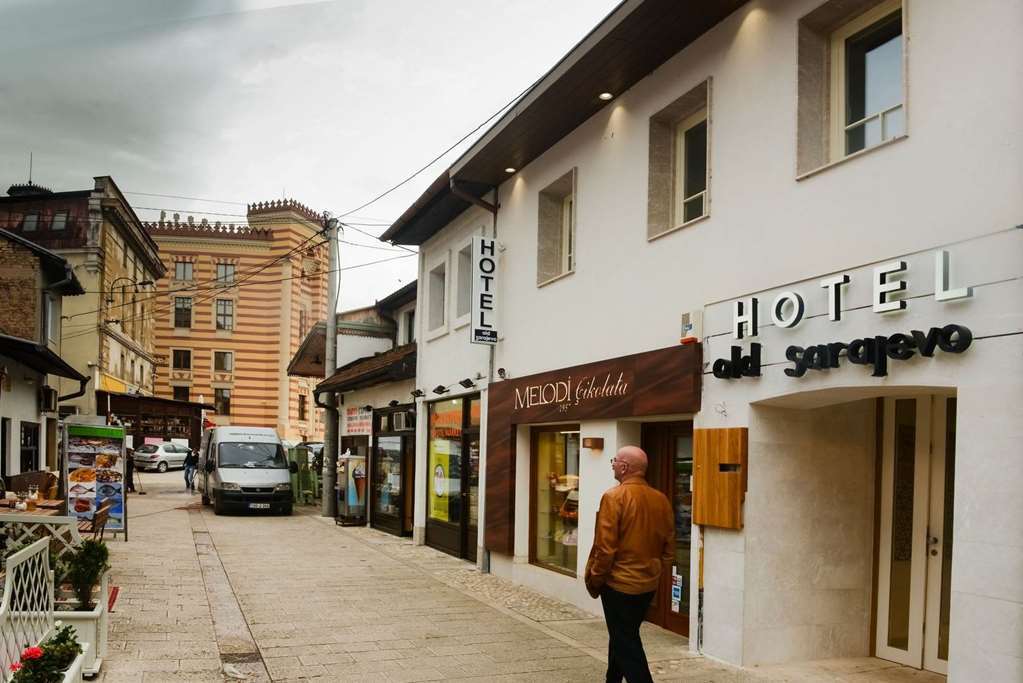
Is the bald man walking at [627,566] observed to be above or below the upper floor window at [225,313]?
→ below

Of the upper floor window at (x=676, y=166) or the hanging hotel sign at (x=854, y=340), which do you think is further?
the upper floor window at (x=676, y=166)

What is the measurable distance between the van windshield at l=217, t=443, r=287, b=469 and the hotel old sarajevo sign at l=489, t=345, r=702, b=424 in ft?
39.4

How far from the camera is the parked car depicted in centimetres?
4231

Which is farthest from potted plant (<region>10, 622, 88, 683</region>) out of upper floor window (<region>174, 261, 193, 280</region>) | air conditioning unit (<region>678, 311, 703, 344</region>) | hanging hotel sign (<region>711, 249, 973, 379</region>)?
upper floor window (<region>174, 261, 193, 280</region>)

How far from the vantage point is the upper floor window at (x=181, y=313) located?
53.0 meters

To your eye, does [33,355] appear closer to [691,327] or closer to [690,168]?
[690,168]

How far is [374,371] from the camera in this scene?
741 inches

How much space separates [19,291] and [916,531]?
66.9ft

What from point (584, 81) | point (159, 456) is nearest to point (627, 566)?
point (584, 81)

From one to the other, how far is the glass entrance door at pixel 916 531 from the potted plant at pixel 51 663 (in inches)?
239

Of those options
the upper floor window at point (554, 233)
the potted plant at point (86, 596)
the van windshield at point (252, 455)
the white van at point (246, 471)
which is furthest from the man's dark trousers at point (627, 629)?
the van windshield at point (252, 455)

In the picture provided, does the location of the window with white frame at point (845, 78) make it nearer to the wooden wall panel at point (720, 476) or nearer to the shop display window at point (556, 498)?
the wooden wall panel at point (720, 476)

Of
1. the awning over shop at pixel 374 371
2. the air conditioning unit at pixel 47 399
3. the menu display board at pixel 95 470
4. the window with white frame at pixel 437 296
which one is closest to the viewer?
the menu display board at pixel 95 470

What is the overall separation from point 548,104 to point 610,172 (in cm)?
110
